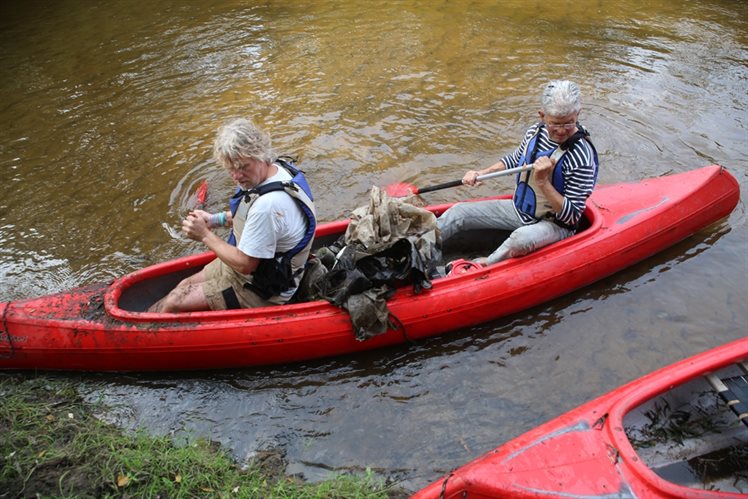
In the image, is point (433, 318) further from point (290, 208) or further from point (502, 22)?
point (502, 22)

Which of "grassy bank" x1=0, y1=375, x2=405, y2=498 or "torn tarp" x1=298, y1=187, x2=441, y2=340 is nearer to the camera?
"grassy bank" x1=0, y1=375, x2=405, y2=498

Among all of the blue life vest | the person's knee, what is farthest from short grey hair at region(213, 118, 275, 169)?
the person's knee

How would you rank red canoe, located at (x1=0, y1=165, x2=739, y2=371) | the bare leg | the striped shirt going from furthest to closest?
the striped shirt
the bare leg
red canoe, located at (x1=0, y1=165, x2=739, y2=371)

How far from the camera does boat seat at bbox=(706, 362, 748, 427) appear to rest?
289cm

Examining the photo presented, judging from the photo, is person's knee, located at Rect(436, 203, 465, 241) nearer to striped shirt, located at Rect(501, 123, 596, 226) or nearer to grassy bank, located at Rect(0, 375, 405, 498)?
striped shirt, located at Rect(501, 123, 596, 226)

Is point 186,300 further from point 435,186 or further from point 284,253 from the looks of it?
point 435,186

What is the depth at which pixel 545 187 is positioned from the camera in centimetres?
396

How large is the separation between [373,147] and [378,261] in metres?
3.00

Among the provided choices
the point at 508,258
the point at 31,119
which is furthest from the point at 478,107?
the point at 31,119

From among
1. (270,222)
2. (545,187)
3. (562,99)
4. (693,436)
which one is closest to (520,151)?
(545,187)

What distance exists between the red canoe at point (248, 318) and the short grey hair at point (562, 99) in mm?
1006

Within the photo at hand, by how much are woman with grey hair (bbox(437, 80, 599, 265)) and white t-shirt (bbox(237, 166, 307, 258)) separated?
1.57 m

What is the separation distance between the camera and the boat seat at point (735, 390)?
9.48 ft

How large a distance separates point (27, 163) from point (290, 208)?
4.67 meters
